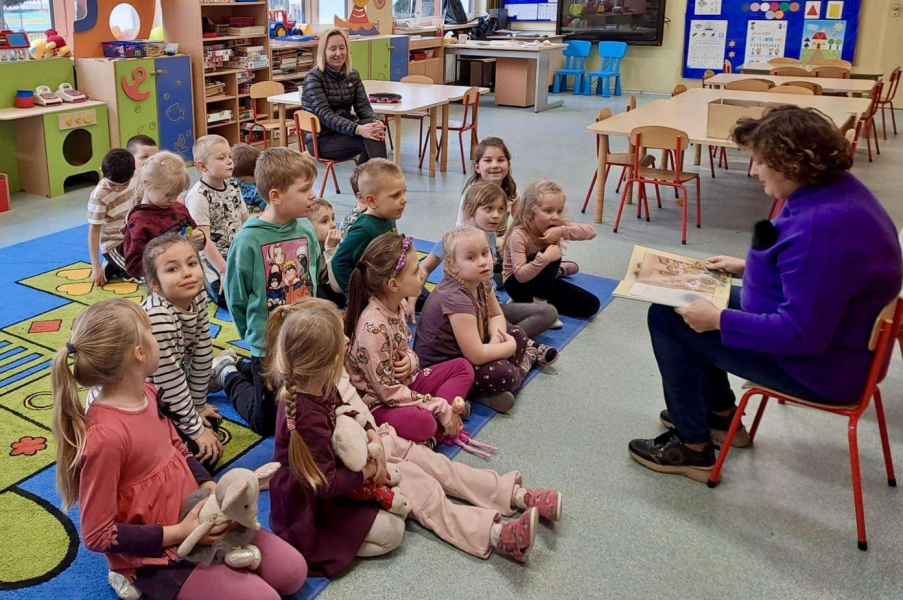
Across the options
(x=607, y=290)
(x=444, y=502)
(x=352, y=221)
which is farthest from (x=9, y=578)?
(x=607, y=290)

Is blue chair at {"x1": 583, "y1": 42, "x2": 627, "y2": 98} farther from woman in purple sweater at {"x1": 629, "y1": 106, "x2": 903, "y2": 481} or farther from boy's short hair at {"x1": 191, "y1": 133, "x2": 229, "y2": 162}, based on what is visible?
woman in purple sweater at {"x1": 629, "y1": 106, "x2": 903, "y2": 481}

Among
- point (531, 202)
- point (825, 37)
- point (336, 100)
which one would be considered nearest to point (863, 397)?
point (531, 202)

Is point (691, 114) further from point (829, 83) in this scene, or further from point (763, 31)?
point (763, 31)

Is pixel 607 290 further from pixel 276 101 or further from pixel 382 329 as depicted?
pixel 276 101

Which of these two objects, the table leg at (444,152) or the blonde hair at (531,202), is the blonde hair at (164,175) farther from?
the table leg at (444,152)

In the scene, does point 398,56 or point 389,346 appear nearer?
point 389,346

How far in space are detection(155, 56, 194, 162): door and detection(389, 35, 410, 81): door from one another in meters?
3.22

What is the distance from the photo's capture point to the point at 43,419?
2770 millimetres

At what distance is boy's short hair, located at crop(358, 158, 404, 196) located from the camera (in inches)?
124

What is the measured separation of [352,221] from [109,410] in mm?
1707

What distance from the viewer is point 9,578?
2018mm

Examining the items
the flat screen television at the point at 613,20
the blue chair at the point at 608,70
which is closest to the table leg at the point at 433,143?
the blue chair at the point at 608,70

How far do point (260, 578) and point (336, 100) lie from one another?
4511 millimetres

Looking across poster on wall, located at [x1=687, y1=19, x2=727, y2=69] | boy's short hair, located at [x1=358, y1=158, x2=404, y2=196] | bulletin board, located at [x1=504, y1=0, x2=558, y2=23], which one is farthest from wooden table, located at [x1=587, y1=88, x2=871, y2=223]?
bulletin board, located at [x1=504, y1=0, x2=558, y2=23]
